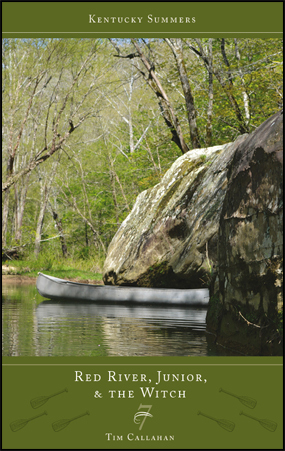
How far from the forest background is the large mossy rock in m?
2.61

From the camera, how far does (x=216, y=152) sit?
1095 centimetres

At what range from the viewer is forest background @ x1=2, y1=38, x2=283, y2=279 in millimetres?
13875

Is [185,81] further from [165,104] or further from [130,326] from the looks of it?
[130,326]

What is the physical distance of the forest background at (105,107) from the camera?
13.9m

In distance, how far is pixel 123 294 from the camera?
9.68 meters

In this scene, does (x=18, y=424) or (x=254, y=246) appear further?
(x=254, y=246)

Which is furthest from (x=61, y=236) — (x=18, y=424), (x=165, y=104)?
(x=18, y=424)

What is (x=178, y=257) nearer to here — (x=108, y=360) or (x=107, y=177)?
(x=108, y=360)

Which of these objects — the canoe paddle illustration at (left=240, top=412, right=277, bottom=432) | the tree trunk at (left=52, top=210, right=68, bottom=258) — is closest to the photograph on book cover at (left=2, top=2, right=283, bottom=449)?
the canoe paddle illustration at (left=240, top=412, right=277, bottom=432)

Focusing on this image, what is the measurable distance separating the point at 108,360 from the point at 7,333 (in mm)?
3295

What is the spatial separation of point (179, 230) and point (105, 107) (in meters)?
11.4

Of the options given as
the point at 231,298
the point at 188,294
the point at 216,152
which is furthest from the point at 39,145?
the point at 231,298

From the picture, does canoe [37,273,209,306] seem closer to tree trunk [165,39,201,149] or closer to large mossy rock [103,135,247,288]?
large mossy rock [103,135,247,288]

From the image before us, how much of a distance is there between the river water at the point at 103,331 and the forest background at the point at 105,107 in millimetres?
5334
